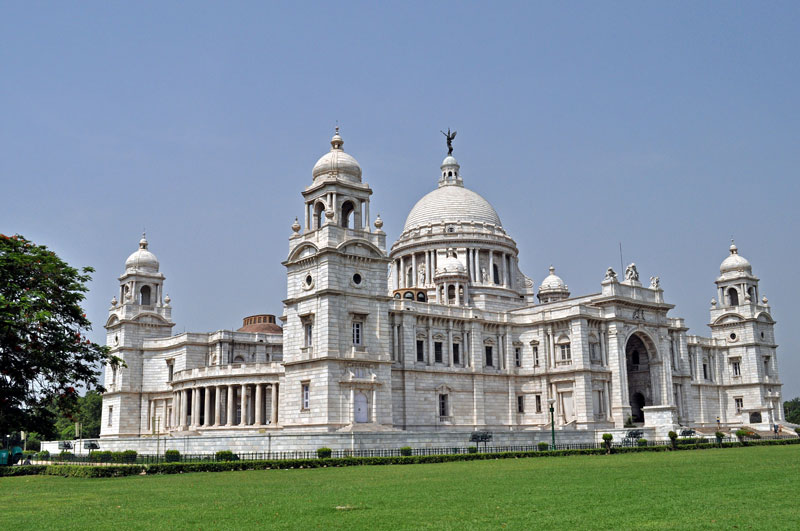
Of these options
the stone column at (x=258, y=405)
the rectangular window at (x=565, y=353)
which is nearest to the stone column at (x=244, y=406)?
the stone column at (x=258, y=405)

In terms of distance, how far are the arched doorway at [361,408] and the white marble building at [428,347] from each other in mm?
110

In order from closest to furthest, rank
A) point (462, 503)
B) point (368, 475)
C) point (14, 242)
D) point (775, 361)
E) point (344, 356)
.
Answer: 1. point (462, 503)
2. point (368, 475)
3. point (14, 242)
4. point (344, 356)
5. point (775, 361)

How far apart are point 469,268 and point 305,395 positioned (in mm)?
36487

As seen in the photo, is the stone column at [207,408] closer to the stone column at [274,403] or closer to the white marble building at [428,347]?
the white marble building at [428,347]

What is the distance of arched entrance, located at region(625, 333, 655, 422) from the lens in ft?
258

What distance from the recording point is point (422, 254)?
9438 centimetres

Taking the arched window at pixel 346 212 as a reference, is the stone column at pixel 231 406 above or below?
below

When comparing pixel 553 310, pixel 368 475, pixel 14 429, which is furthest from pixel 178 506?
pixel 553 310

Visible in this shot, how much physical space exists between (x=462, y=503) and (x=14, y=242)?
27290 mm

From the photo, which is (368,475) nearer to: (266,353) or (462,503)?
(462,503)

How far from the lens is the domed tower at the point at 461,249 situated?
90.7m

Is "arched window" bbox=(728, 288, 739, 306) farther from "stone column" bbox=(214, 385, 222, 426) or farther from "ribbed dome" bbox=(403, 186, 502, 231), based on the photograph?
"stone column" bbox=(214, 385, 222, 426)

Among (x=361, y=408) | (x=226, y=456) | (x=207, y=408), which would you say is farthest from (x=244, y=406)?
(x=226, y=456)

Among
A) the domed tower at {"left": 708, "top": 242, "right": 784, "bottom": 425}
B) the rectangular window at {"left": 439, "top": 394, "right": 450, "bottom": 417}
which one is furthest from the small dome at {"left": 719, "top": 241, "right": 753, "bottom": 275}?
the rectangular window at {"left": 439, "top": 394, "right": 450, "bottom": 417}
